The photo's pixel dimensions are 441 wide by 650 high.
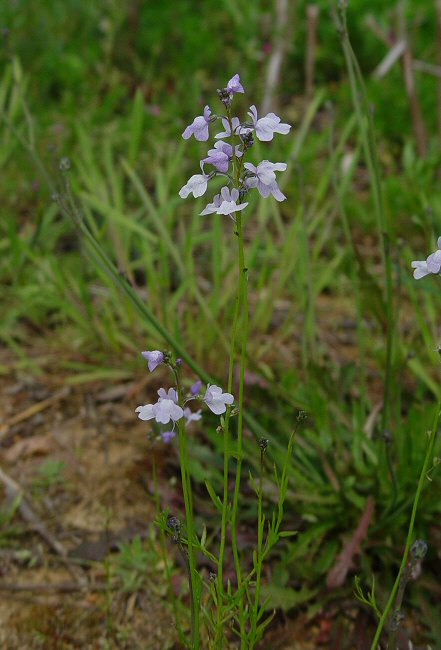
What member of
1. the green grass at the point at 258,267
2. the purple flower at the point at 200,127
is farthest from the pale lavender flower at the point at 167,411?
the green grass at the point at 258,267

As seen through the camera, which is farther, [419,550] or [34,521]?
[34,521]

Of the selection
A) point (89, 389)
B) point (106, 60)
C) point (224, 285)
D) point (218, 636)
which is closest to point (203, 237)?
point (224, 285)

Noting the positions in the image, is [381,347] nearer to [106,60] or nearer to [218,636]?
[218,636]

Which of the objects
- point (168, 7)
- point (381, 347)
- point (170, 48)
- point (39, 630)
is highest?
point (168, 7)

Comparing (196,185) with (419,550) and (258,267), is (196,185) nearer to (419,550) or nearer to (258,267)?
(419,550)

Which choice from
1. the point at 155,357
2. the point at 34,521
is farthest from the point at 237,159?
the point at 34,521

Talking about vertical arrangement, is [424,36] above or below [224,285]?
above

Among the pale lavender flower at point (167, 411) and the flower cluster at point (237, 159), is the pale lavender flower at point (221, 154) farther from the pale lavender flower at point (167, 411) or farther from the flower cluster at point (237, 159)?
the pale lavender flower at point (167, 411)
